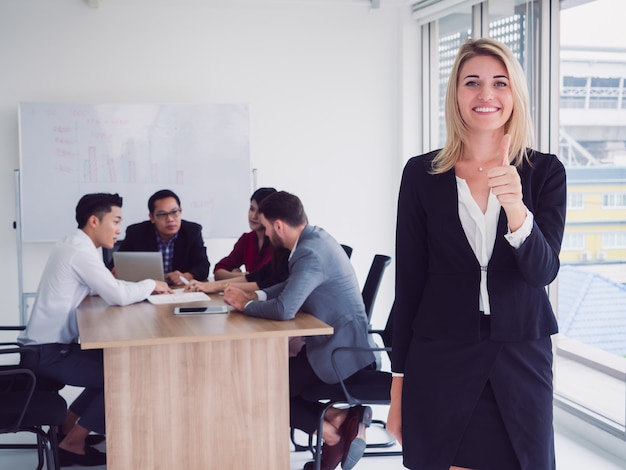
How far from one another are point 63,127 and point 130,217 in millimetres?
792

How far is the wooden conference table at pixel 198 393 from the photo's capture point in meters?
2.89

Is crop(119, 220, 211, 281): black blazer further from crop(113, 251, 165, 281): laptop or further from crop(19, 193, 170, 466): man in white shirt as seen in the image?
crop(19, 193, 170, 466): man in white shirt

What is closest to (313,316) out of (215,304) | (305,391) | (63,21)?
(305,391)

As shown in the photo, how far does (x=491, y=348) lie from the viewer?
1540mm

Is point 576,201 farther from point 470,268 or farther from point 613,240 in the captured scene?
point 470,268

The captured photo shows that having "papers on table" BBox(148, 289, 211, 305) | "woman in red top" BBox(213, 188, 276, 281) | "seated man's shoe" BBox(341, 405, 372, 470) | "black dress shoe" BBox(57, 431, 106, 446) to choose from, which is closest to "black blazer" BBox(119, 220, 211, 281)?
"woman in red top" BBox(213, 188, 276, 281)

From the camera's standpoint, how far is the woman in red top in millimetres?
4562

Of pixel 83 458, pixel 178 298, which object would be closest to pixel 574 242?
pixel 178 298

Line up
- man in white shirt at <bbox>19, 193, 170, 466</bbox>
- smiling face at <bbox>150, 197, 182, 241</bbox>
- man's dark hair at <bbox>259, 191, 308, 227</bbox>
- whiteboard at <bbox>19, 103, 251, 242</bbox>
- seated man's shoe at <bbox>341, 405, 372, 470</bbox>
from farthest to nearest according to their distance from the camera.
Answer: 1. whiteboard at <bbox>19, 103, 251, 242</bbox>
2. smiling face at <bbox>150, 197, 182, 241</bbox>
3. man's dark hair at <bbox>259, 191, 308, 227</bbox>
4. man in white shirt at <bbox>19, 193, 170, 466</bbox>
5. seated man's shoe at <bbox>341, 405, 372, 470</bbox>

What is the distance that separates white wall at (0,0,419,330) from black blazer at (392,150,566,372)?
4.12m

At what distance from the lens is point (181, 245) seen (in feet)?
15.8

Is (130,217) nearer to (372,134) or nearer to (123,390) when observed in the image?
(372,134)

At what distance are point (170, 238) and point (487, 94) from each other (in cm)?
353

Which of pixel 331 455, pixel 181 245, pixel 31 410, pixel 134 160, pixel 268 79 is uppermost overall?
pixel 268 79
